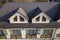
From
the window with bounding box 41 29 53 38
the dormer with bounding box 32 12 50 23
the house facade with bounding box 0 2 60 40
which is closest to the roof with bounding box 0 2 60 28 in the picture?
the house facade with bounding box 0 2 60 40

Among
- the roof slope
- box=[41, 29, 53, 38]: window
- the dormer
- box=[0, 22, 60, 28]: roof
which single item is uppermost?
the roof slope

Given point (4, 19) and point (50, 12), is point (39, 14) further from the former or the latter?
point (4, 19)

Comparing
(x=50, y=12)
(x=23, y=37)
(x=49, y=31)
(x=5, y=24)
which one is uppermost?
(x=50, y=12)

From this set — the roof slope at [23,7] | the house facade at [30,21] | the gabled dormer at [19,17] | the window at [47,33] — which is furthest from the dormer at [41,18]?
the window at [47,33]

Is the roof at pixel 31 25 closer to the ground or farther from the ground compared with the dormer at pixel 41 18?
closer to the ground

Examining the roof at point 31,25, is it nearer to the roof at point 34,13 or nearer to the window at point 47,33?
the roof at point 34,13

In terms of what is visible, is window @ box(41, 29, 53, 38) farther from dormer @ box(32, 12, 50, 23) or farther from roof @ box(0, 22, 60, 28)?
dormer @ box(32, 12, 50, 23)

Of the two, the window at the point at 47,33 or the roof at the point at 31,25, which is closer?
the roof at the point at 31,25

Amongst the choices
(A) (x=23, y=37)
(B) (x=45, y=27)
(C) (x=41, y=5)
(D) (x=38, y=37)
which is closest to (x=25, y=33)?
(A) (x=23, y=37)

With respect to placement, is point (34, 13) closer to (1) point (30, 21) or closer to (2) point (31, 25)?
(1) point (30, 21)
